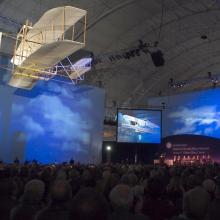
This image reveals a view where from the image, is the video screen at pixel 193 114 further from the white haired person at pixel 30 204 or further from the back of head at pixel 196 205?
the back of head at pixel 196 205

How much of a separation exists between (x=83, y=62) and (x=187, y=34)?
53.1 feet

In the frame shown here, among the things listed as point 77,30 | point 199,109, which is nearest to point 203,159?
point 199,109

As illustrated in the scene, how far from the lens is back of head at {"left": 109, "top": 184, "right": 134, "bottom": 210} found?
10.0 feet

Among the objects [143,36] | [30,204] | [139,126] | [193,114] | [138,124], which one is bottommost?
[30,204]

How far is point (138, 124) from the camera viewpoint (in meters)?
26.1

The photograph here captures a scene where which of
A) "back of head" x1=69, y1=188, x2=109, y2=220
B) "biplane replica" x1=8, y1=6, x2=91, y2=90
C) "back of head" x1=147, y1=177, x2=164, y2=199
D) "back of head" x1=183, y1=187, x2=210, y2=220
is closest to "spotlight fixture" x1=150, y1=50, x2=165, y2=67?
"biplane replica" x1=8, y1=6, x2=91, y2=90

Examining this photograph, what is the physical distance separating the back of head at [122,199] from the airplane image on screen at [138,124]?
22.5 m

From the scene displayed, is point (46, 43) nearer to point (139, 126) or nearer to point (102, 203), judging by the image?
point (102, 203)

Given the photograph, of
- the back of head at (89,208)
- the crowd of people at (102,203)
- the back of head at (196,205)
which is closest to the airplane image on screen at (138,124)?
the crowd of people at (102,203)

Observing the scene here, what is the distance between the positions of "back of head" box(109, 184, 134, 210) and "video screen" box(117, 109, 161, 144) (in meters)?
22.4

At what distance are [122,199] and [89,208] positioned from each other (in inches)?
53.4

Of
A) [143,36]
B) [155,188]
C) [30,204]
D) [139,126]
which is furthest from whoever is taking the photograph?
[143,36]

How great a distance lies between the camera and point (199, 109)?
25.6 m

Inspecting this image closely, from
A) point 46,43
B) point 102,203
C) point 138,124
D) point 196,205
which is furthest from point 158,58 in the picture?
point 102,203
